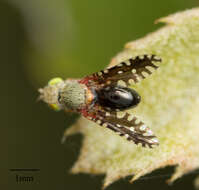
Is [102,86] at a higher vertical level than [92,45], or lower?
lower

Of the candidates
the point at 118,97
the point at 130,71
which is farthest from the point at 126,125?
the point at 130,71

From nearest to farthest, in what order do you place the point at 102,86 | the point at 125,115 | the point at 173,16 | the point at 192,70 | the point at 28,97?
1. the point at 173,16
2. the point at 192,70
3. the point at 125,115
4. the point at 102,86
5. the point at 28,97

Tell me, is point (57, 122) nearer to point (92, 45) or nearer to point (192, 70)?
point (92, 45)

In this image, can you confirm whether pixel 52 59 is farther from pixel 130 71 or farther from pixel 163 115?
pixel 163 115

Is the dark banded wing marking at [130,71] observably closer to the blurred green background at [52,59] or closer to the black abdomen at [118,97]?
the black abdomen at [118,97]

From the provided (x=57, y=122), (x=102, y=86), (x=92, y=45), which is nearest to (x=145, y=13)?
(x=92, y=45)

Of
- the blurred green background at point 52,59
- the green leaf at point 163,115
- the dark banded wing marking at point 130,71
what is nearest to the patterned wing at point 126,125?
the green leaf at point 163,115
